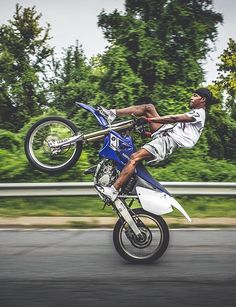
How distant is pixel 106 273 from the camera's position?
540 centimetres

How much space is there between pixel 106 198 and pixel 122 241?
53 cm

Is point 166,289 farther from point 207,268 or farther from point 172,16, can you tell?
point 172,16

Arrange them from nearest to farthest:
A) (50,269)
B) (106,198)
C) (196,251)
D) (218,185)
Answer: (50,269), (106,198), (196,251), (218,185)

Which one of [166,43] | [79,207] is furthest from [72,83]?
[79,207]

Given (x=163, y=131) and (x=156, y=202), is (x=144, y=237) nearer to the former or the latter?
(x=156, y=202)

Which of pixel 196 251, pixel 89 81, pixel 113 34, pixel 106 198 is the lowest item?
pixel 196 251

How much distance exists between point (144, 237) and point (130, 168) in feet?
2.62

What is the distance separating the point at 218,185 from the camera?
31.7ft

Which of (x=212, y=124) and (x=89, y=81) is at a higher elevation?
(x=89, y=81)

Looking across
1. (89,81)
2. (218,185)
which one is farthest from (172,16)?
(218,185)

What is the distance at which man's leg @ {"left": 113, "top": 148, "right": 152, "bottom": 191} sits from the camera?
19.0ft

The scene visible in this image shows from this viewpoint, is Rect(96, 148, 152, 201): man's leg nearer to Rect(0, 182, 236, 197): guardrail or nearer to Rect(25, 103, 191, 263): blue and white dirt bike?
Rect(25, 103, 191, 263): blue and white dirt bike

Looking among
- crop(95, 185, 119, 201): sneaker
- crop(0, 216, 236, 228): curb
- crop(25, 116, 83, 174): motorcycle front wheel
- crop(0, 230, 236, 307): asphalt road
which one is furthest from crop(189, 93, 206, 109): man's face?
crop(0, 216, 236, 228): curb

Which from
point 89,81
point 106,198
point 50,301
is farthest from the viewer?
point 89,81
